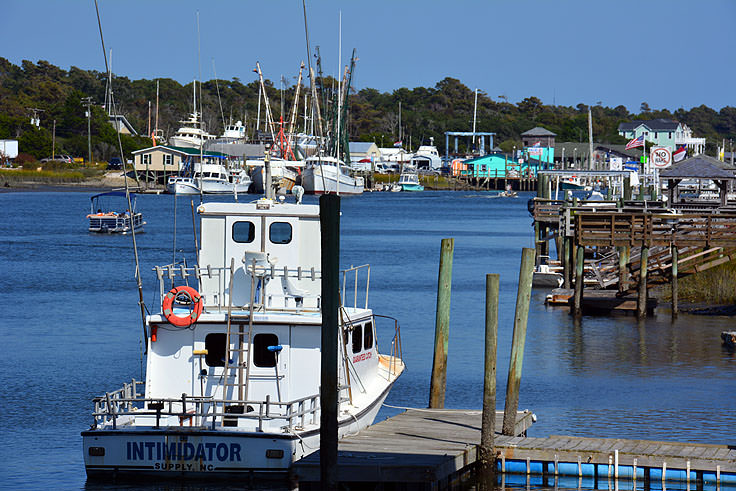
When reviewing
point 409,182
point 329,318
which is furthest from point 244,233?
point 409,182

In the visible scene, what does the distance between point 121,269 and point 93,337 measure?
71.1ft

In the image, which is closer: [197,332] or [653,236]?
[197,332]

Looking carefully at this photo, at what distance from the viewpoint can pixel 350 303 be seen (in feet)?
130

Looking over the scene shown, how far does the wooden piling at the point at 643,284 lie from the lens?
3688 cm

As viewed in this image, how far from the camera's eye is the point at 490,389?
18109 mm

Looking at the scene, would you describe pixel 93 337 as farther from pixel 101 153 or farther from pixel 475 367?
pixel 101 153

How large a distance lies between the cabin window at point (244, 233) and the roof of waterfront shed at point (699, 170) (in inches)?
1120

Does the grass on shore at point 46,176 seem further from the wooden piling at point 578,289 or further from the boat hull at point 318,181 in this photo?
the wooden piling at point 578,289

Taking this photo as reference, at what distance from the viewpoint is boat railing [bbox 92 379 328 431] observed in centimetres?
1736

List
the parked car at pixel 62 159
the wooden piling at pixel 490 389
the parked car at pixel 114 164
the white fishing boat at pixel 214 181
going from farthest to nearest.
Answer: the parked car at pixel 62 159 < the parked car at pixel 114 164 < the white fishing boat at pixel 214 181 < the wooden piling at pixel 490 389

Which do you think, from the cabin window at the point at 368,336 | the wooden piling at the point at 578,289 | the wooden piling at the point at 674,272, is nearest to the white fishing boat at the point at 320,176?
the wooden piling at the point at 578,289

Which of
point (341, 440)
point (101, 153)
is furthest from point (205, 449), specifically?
point (101, 153)

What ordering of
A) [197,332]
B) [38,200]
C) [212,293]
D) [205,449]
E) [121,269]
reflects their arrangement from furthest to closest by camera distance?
[38,200]
[121,269]
[212,293]
[197,332]
[205,449]

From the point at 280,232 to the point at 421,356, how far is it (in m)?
12.6
